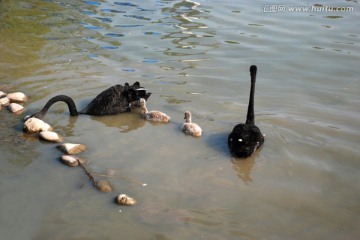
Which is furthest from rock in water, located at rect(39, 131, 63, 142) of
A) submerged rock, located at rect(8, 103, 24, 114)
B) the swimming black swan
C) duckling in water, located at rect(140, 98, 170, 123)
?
the swimming black swan

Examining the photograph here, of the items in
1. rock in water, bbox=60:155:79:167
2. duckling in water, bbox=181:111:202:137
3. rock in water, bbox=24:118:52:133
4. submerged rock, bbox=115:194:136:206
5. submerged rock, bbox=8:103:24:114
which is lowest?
submerged rock, bbox=115:194:136:206

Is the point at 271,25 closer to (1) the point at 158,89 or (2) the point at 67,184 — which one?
(1) the point at 158,89

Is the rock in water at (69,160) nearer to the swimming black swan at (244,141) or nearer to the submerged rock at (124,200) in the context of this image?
the submerged rock at (124,200)

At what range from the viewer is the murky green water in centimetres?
406

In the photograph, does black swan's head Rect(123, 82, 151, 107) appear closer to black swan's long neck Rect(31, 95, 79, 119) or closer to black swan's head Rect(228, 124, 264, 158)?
black swan's long neck Rect(31, 95, 79, 119)

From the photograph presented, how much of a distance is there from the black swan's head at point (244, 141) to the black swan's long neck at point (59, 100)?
2.23 metres

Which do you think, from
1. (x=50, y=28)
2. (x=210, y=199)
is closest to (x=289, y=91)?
(x=210, y=199)

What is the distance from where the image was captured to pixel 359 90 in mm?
6977

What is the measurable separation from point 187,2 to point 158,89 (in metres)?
5.60

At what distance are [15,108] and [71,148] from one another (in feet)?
4.83

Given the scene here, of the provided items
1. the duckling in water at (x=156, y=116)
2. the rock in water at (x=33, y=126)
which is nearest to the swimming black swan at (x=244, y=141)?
the duckling in water at (x=156, y=116)

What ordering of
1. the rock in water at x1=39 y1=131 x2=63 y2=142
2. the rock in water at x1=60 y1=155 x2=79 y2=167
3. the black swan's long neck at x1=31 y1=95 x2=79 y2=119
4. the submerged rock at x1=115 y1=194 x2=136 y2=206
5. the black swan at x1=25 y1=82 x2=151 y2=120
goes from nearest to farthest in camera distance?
the submerged rock at x1=115 y1=194 x2=136 y2=206
the rock in water at x1=60 y1=155 x2=79 y2=167
the rock in water at x1=39 y1=131 x2=63 y2=142
the black swan's long neck at x1=31 y1=95 x2=79 y2=119
the black swan at x1=25 y1=82 x2=151 y2=120

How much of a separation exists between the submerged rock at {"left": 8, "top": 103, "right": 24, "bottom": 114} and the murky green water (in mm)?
125

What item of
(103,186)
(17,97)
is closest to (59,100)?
(17,97)
